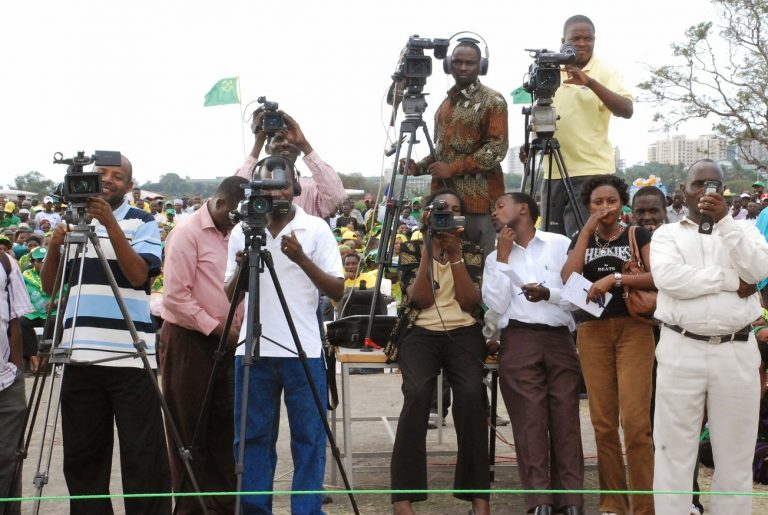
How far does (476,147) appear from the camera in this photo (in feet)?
19.7

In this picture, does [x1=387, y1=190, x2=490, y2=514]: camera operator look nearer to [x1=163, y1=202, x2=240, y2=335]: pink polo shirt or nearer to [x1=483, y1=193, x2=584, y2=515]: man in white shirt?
[x1=483, y1=193, x2=584, y2=515]: man in white shirt

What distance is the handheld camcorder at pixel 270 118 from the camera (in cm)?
527

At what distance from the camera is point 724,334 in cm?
462

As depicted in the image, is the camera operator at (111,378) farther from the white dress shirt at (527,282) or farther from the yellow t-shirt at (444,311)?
the white dress shirt at (527,282)

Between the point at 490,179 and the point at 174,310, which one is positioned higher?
the point at 490,179

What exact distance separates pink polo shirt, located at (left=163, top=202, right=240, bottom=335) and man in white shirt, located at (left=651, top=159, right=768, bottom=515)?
2.34 metres

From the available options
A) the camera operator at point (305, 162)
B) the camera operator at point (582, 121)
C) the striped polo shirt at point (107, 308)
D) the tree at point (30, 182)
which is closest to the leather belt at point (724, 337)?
the camera operator at point (582, 121)

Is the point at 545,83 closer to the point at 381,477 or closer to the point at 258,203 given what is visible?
the point at 258,203

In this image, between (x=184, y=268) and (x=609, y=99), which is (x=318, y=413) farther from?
(x=609, y=99)

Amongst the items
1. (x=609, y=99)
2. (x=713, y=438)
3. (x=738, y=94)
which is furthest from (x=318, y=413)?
(x=738, y=94)

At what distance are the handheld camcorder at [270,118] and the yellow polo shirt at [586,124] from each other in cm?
197

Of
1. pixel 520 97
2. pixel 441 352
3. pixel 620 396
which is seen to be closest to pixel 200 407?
pixel 441 352

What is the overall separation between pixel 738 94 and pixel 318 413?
27243 millimetres

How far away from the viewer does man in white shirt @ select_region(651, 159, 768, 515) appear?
4.61 metres
